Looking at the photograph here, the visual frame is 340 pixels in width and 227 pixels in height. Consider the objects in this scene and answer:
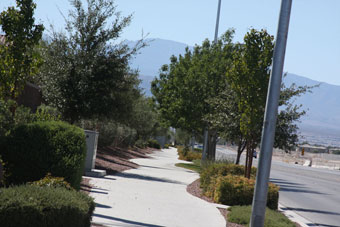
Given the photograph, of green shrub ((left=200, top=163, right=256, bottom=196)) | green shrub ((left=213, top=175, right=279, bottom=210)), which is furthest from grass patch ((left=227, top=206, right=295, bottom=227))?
green shrub ((left=200, top=163, right=256, bottom=196))

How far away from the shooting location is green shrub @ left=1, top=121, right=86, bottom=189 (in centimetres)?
1081

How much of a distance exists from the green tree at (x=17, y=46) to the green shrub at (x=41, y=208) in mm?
4421

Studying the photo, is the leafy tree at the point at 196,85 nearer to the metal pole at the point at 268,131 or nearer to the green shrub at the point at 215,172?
the green shrub at the point at 215,172

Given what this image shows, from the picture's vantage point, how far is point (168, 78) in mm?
42188

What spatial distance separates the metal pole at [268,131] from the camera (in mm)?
9070

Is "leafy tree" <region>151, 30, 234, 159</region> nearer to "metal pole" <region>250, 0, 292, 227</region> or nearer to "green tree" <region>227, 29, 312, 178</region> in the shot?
"green tree" <region>227, 29, 312, 178</region>

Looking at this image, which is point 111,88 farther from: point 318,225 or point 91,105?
point 318,225

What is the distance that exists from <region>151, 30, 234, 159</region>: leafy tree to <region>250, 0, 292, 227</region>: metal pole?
2313 centimetres

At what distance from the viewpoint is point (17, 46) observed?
39.7ft

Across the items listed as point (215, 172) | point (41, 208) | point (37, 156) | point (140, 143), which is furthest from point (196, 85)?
point (41, 208)

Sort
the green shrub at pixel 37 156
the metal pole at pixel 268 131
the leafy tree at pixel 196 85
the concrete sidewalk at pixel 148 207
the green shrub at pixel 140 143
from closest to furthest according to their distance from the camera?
the metal pole at pixel 268 131, the concrete sidewalk at pixel 148 207, the green shrub at pixel 37 156, the leafy tree at pixel 196 85, the green shrub at pixel 140 143

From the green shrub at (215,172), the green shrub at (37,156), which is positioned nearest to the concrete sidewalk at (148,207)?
the green shrub at (215,172)

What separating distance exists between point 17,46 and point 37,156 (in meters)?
2.69

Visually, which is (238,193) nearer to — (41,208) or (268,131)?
(268,131)
